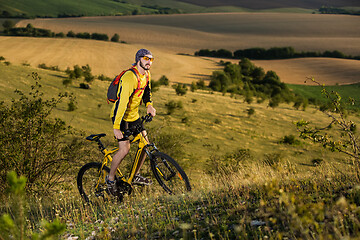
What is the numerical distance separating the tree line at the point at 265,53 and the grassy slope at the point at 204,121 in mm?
78368

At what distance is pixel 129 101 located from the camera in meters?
6.52

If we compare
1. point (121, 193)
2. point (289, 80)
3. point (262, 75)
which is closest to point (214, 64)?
point (262, 75)

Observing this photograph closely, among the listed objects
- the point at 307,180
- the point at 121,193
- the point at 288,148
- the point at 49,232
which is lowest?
the point at 288,148

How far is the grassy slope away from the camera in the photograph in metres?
30.9

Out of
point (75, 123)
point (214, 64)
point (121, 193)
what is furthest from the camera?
point (214, 64)

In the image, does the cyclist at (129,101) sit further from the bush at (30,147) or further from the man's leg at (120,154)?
the bush at (30,147)

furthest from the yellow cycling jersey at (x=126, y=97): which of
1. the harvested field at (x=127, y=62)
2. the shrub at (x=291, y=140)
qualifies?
the harvested field at (x=127, y=62)

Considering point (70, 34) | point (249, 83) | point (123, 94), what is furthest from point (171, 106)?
point (70, 34)

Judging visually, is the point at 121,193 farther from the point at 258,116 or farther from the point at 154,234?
the point at 258,116

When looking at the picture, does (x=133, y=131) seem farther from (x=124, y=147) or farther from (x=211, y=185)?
(x=211, y=185)

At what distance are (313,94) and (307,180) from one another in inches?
2982

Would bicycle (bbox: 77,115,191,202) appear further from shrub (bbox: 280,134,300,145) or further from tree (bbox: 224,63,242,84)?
tree (bbox: 224,63,242,84)

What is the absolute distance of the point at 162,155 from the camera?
21.6 ft

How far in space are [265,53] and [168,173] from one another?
404ft
